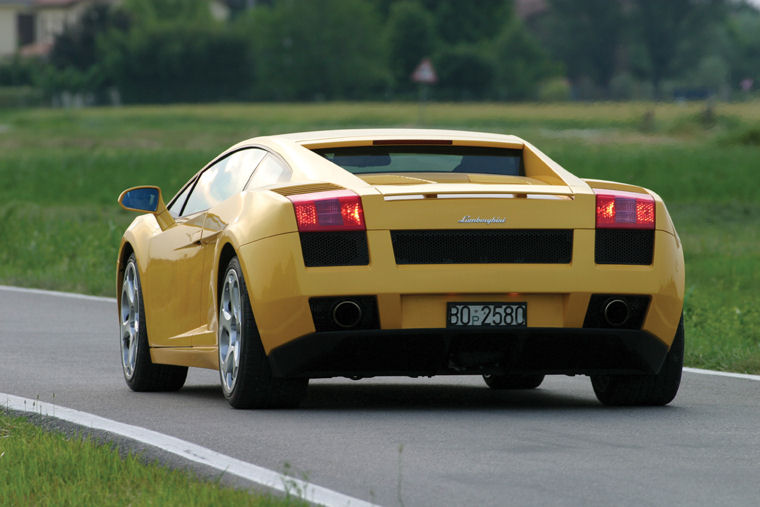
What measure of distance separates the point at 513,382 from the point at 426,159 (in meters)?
1.58

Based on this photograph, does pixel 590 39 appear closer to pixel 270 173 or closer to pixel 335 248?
pixel 270 173

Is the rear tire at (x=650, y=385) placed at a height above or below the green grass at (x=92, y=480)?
below

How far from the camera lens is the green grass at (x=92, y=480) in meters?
5.97

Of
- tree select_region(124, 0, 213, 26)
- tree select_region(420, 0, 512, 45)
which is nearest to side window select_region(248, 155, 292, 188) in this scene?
tree select_region(124, 0, 213, 26)

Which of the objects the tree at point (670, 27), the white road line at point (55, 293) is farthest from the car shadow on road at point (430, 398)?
the tree at point (670, 27)

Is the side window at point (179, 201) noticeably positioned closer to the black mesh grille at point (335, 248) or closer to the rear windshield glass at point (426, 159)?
the rear windshield glass at point (426, 159)

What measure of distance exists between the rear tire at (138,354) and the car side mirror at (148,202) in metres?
0.29

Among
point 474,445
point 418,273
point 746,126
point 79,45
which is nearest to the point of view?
point 474,445

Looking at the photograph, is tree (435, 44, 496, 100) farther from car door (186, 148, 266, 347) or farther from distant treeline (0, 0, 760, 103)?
car door (186, 148, 266, 347)

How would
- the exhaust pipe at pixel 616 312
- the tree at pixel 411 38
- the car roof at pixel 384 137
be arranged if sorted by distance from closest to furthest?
the exhaust pipe at pixel 616 312 < the car roof at pixel 384 137 < the tree at pixel 411 38

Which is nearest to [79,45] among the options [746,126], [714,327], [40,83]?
[40,83]

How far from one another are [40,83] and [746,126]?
72.5 meters

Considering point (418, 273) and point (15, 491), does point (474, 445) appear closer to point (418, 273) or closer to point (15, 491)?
point (418, 273)

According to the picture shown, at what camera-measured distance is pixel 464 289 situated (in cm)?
804
